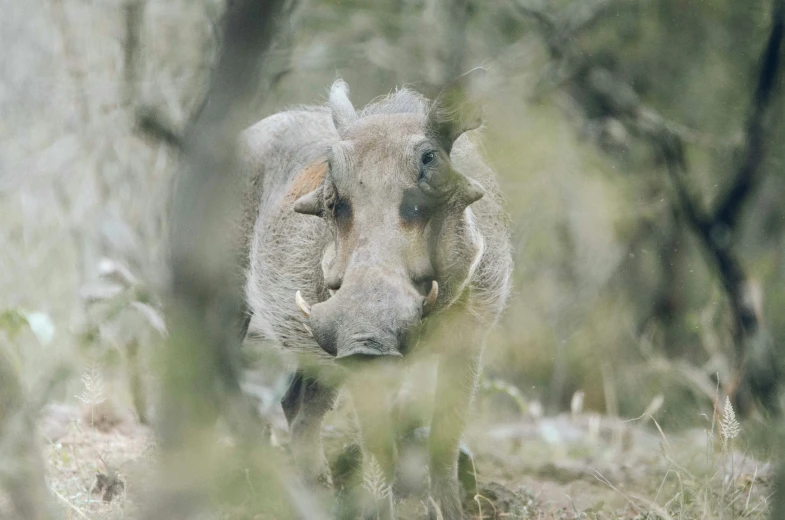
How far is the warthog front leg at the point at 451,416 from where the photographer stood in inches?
146

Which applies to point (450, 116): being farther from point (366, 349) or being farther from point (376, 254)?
point (366, 349)

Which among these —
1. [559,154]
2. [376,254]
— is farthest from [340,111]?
[559,154]

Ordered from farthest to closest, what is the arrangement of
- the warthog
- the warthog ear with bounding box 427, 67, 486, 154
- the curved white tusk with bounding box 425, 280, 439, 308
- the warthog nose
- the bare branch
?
the bare branch → the warthog ear with bounding box 427, 67, 486, 154 → the curved white tusk with bounding box 425, 280, 439, 308 → the warthog → the warthog nose

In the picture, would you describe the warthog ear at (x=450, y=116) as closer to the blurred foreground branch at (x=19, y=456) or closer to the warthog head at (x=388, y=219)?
the warthog head at (x=388, y=219)

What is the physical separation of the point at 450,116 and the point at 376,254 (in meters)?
0.77

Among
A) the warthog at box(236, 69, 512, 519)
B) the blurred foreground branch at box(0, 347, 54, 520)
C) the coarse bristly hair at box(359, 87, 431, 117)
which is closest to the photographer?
the blurred foreground branch at box(0, 347, 54, 520)

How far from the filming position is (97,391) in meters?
2.13

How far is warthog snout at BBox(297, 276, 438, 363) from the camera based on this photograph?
2.69 m

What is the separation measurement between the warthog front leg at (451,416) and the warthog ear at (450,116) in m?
0.82

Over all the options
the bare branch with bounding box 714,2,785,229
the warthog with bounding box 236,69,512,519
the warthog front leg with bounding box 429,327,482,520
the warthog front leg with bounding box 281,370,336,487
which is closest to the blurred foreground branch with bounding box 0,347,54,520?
the warthog with bounding box 236,69,512,519

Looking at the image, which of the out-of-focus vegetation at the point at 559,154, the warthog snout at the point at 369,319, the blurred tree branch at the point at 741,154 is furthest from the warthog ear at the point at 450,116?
the out-of-focus vegetation at the point at 559,154

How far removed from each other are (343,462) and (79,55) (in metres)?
3.54

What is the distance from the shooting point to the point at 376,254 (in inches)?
118

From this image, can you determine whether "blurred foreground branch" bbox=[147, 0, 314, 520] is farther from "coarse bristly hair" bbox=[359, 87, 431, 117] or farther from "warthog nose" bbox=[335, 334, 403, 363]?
"coarse bristly hair" bbox=[359, 87, 431, 117]
